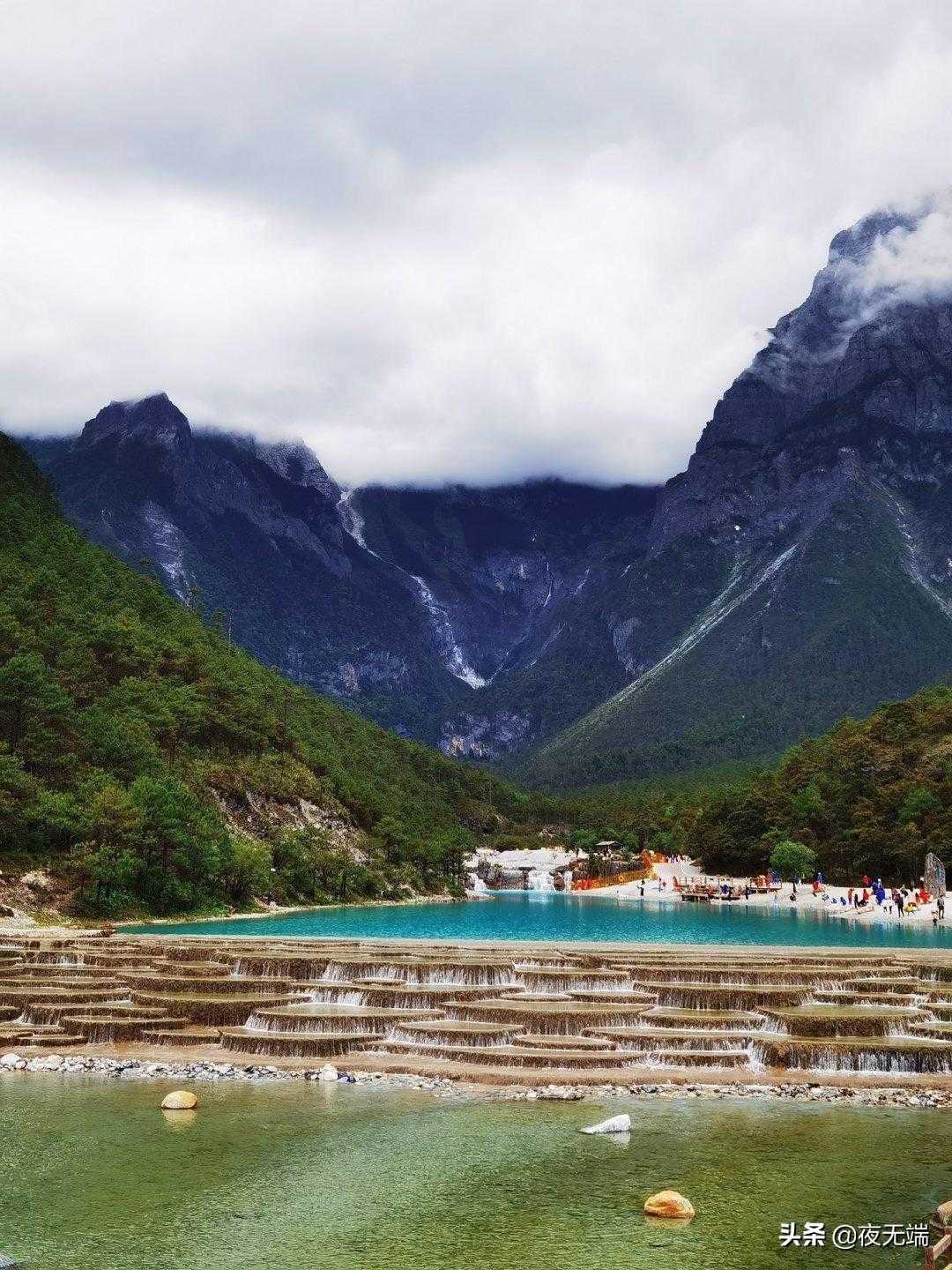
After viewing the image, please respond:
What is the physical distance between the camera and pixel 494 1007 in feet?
124

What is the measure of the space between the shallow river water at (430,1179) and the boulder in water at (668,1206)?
26 cm

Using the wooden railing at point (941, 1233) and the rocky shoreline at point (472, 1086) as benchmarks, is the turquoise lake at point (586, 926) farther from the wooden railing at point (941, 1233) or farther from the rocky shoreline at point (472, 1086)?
the wooden railing at point (941, 1233)

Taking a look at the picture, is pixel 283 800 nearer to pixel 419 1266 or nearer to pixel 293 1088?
pixel 293 1088

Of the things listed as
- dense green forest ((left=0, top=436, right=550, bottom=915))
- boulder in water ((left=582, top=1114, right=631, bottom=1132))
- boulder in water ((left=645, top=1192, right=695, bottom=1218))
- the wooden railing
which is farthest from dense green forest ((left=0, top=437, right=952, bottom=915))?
the wooden railing

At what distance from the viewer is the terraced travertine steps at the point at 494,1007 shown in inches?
1272

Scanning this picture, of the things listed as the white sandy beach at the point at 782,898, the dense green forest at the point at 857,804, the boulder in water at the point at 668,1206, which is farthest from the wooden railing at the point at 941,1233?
the dense green forest at the point at 857,804

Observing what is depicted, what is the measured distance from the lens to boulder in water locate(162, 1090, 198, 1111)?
1056 inches

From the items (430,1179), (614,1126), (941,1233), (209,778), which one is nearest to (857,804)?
(209,778)

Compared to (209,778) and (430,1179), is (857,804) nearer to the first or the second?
(209,778)

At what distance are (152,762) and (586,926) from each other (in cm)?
A: 3582

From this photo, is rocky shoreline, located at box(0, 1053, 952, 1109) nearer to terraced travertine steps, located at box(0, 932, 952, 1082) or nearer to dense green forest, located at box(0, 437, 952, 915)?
terraced travertine steps, located at box(0, 932, 952, 1082)

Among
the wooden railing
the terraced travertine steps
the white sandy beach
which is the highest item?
the wooden railing

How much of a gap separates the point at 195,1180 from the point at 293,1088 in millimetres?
7782

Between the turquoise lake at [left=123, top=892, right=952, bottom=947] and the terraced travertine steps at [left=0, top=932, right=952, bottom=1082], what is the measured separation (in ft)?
67.8
